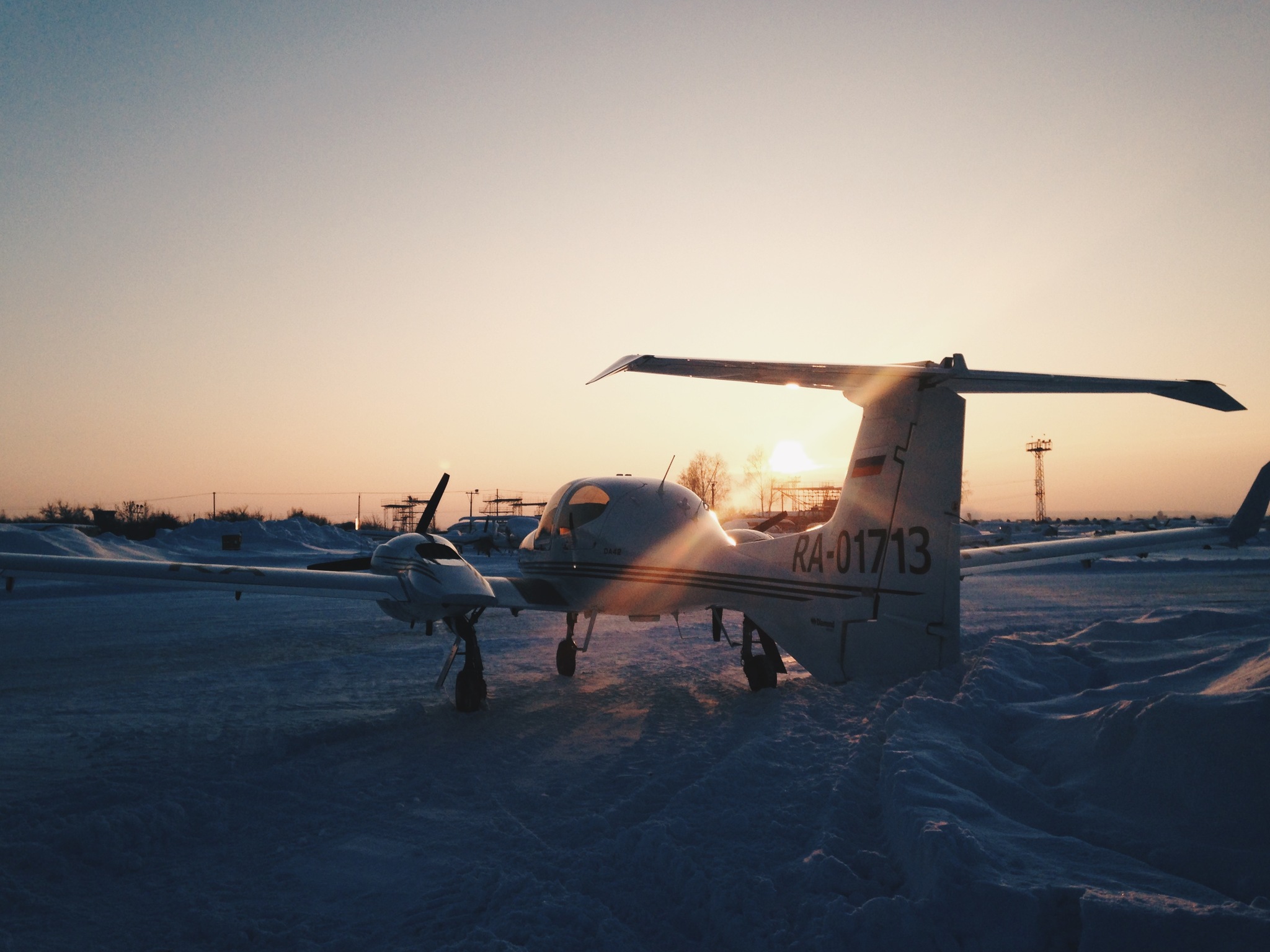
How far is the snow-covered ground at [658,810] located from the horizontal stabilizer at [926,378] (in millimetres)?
2310

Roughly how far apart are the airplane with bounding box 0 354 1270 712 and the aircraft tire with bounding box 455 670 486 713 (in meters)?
0.02

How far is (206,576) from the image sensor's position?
8000 mm

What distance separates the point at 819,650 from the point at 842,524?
1.46 metres

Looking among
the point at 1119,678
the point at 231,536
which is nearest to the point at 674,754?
the point at 1119,678

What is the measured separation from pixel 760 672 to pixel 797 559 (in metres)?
1.77

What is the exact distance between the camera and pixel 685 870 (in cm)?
405

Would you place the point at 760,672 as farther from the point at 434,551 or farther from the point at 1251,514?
the point at 1251,514

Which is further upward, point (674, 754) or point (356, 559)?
point (356, 559)

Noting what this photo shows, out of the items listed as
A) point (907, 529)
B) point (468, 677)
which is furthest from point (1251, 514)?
point (468, 677)

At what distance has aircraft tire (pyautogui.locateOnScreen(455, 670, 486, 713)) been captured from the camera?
8.28m

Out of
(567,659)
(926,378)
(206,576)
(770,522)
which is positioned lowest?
(567,659)

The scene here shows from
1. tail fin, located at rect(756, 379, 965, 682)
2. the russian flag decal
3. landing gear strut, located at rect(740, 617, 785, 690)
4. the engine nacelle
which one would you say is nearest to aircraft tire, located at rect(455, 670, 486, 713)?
the engine nacelle

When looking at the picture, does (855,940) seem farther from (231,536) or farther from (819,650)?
(231,536)

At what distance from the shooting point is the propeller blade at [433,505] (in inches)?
455
